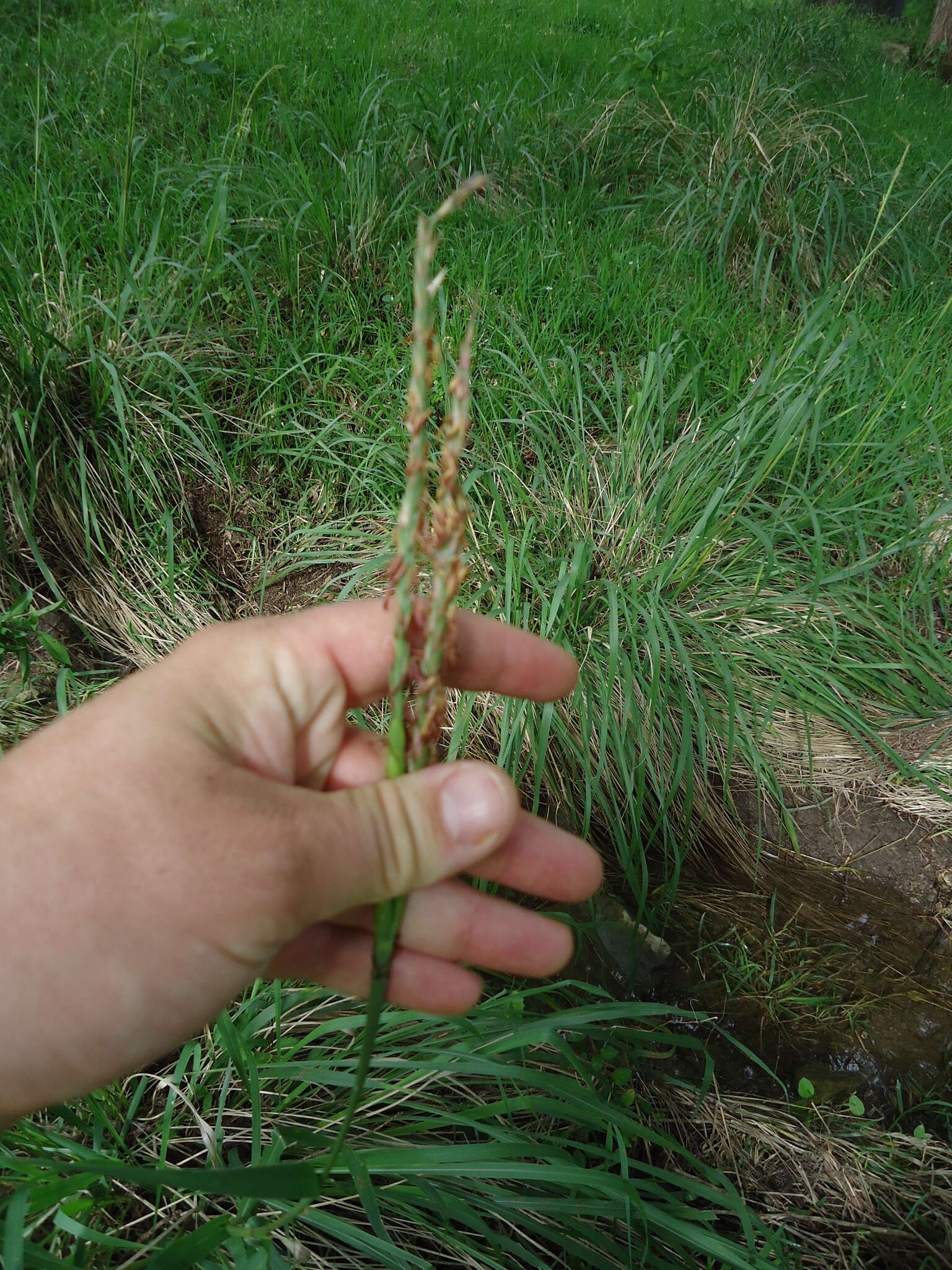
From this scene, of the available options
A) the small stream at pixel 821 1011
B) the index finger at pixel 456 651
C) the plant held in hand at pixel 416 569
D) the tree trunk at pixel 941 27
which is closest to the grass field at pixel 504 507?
the small stream at pixel 821 1011

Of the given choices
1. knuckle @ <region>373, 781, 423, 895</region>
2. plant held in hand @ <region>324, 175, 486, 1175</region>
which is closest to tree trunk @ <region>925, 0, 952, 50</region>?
plant held in hand @ <region>324, 175, 486, 1175</region>

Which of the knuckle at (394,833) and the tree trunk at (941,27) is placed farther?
the tree trunk at (941,27)

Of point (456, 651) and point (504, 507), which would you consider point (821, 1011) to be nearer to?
point (456, 651)

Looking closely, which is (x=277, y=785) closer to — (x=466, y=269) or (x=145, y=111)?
(x=466, y=269)

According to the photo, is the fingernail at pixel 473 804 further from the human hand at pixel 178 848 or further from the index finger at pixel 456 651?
the index finger at pixel 456 651

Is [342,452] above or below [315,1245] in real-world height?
above

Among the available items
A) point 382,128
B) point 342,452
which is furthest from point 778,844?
point 382,128

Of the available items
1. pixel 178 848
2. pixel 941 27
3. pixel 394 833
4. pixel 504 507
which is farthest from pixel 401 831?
pixel 941 27
